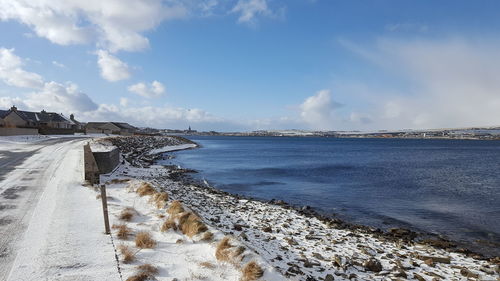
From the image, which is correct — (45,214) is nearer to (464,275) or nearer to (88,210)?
(88,210)

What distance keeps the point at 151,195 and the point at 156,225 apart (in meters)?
4.14

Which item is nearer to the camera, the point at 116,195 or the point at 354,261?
the point at 354,261

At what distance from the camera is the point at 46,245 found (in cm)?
794

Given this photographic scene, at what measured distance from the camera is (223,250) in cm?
787

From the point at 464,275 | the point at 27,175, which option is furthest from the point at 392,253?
the point at 27,175

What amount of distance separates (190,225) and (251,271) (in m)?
3.52

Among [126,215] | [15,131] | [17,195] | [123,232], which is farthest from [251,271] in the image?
[15,131]

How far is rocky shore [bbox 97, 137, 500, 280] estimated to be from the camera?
8891mm

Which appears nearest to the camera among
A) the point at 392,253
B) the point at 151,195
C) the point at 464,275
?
the point at 464,275

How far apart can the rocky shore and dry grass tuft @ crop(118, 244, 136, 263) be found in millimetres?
3291

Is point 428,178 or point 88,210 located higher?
point 88,210

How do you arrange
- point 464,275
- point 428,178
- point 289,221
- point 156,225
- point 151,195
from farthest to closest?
1. point 428,178
2. point 289,221
3. point 151,195
4. point 156,225
5. point 464,275

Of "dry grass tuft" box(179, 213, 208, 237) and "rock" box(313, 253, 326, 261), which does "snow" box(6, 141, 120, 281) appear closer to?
"dry grass tuft" box(179, 213, 208, 237)

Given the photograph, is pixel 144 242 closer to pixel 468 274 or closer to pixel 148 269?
pixel 148 269
